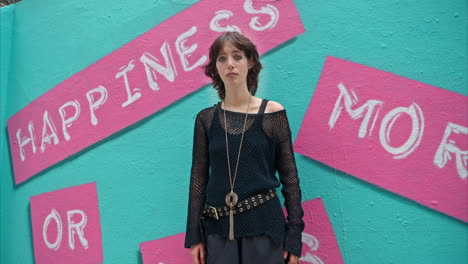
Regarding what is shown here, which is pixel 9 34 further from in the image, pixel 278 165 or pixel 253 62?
pixel 278 165

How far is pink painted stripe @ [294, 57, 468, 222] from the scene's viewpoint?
1884 mm

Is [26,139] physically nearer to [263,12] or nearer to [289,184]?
[263,12]

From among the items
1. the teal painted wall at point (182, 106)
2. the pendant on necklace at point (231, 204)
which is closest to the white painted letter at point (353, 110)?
the teal painted wall at point (182, 106)

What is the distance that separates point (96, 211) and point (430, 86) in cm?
193

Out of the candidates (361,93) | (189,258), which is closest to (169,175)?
(189,258)

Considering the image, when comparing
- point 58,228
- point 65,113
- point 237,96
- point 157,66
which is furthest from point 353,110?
point 58,228

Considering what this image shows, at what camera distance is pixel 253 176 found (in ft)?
5.64

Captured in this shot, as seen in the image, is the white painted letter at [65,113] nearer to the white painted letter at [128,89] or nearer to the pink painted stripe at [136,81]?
the pink painted stripe at [136,81]

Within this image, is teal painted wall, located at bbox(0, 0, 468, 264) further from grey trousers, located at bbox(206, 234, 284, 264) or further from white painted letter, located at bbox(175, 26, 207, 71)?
grey trousers, located at bbox(206, 234, 284, 264)

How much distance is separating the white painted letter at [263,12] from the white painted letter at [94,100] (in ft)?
3.22

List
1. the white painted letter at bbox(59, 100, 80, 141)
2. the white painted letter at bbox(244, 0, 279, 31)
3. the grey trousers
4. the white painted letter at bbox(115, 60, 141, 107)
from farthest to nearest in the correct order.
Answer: the white painted letter at bbox(59, 100, 80, 141) → the white painted letter at bbox(115, 60, 141, 107) → the white painted letter at bbox(244, 0, 279, 31) → the grey trousers

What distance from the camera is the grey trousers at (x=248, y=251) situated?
166 centimetres

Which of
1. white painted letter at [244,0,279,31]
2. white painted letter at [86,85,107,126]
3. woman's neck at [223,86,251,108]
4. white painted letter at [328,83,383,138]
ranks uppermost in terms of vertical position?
white painted letter at [244,0,279,31]

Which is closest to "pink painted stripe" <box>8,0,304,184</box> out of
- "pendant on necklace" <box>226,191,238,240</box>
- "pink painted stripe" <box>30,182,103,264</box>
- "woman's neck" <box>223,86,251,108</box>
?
"pink painted stripe" <box>30,182,103,264</box>
